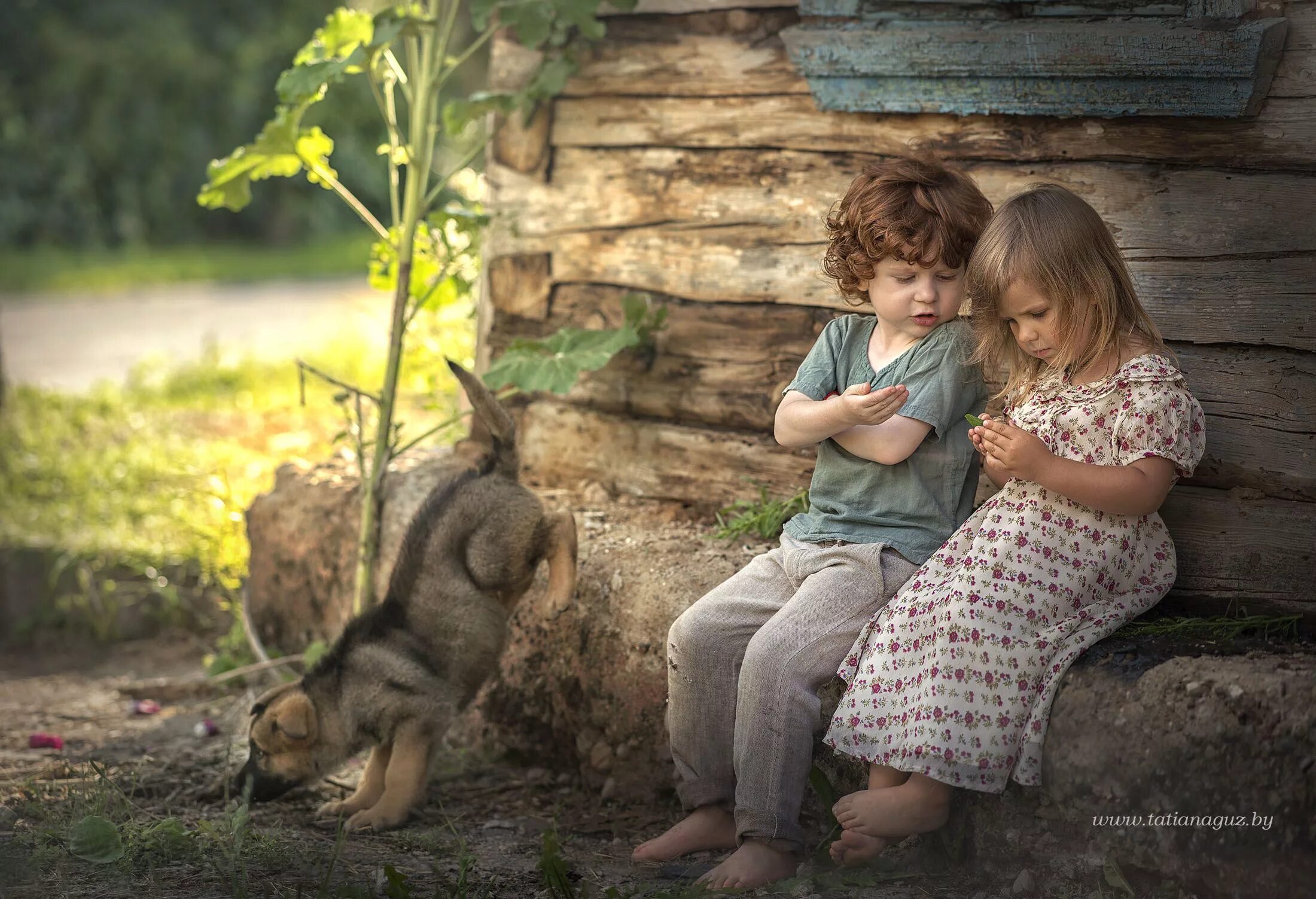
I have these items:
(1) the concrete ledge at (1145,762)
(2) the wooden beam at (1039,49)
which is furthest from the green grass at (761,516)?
(2) the wooden beam at (1039,49)

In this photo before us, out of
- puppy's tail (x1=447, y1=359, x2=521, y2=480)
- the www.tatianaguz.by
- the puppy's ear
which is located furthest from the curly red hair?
the puppy's ear

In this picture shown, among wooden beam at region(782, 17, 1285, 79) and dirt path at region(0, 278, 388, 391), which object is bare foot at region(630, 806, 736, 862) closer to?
wooden beam at region(782, 17, 1285, 79)

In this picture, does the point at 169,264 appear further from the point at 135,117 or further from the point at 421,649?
the point at 421,649

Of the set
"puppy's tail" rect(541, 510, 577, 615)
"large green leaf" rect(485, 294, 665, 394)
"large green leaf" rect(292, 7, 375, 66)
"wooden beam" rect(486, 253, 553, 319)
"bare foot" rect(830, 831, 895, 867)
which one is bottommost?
"bare foot" rect(830, 831, 895, 867)

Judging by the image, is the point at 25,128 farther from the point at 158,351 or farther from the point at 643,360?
the point at 643,360

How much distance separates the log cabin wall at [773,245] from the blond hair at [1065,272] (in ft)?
1.15

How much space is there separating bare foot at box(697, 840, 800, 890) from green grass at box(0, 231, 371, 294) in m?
11.5

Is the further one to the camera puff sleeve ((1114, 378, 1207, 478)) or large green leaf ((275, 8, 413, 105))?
large green leaf ((275, 8, 413, 105))

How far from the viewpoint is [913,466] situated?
3.41 metres

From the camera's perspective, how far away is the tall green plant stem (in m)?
4.60

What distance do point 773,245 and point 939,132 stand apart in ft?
2.32

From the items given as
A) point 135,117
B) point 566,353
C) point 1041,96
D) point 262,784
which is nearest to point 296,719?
point 262,784

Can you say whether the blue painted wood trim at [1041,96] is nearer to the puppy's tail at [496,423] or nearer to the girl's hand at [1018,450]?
the girl's hand at [1018,450]

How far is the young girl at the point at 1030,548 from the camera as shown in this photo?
9.71ft
